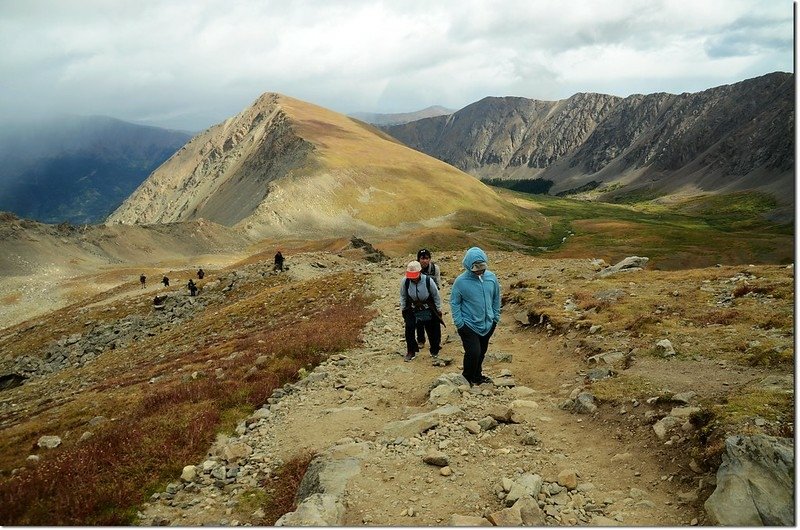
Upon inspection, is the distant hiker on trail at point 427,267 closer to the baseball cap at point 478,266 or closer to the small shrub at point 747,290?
the baseball cap at point 478,266

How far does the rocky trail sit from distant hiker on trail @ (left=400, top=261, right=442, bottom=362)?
1.87m

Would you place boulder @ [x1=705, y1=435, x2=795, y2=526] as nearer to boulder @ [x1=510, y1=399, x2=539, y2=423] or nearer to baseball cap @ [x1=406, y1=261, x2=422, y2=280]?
boulder @ [x1=510, y1=399, x2=539, y2=423]

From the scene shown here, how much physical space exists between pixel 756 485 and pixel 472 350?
701 centimetres

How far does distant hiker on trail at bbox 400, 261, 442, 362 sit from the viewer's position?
1653cm

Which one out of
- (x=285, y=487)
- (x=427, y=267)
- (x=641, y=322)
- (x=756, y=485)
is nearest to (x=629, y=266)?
(x=641, y=322)

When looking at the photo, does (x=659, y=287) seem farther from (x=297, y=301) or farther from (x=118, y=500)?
(x=118, y=500)

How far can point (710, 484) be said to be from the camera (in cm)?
737

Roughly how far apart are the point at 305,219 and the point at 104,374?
12928 cm

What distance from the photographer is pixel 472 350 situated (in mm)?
13062

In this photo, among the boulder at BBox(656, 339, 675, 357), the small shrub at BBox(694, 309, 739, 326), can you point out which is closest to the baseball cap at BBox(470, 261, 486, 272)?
the boulder at BBox(656, 339, 675, 357)

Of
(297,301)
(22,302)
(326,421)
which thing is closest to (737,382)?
(326,421)

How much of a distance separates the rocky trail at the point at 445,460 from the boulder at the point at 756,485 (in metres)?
0.41

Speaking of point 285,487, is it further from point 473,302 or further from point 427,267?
point 427,267

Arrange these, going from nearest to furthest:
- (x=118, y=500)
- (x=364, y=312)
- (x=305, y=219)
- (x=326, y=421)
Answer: (x=118, y=500), (x=326, y=421), (x=364, y=312), (x=305, y=219)
